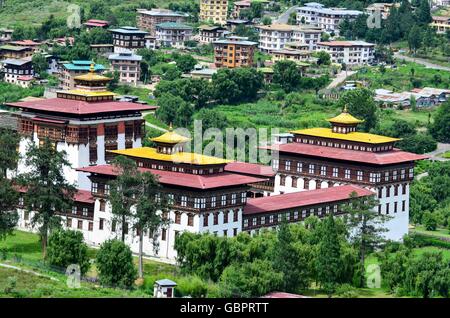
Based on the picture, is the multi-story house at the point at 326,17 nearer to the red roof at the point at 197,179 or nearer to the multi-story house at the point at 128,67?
the multi-story house at the point at 128,67

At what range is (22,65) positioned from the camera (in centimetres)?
11238

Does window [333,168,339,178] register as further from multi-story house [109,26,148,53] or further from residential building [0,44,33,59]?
multi-story house [109,26,148,53]

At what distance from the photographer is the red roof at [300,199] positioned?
67438mm

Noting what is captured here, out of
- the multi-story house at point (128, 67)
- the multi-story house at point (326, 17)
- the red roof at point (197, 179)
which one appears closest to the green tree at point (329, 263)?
the red roof at point (197, 179)

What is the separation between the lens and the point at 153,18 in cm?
13212

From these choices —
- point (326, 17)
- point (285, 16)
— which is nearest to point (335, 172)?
point (326, 17)

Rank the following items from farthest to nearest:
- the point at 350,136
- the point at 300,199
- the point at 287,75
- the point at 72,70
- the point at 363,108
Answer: the point at 287,75, the point at 72,70, the point at 363,108, the point at 350,136, the point at 300,199

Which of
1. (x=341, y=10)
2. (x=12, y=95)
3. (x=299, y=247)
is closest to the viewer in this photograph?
(x=299, y=247)

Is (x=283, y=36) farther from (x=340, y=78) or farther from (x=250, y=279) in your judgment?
(x=250, y=279)

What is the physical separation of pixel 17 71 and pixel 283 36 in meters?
26.2
